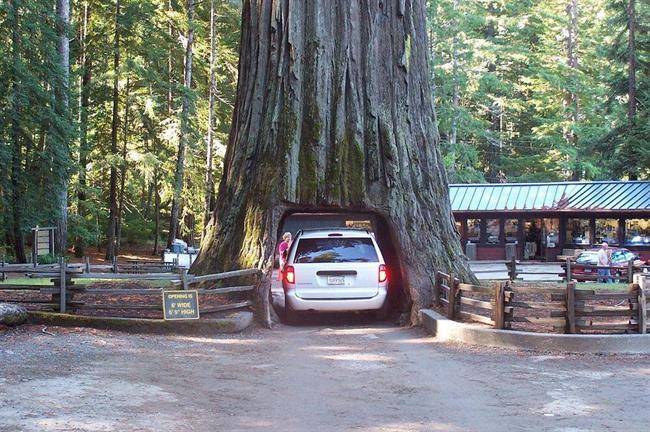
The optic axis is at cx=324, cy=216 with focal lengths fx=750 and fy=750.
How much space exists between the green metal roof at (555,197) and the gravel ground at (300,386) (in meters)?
25.5

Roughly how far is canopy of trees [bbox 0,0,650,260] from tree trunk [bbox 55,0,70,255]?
0.07 metres

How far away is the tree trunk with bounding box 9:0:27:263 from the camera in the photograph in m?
25.8

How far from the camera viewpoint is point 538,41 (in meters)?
56.4

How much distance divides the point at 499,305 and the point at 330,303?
3.25 metres

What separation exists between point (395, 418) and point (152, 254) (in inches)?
1553

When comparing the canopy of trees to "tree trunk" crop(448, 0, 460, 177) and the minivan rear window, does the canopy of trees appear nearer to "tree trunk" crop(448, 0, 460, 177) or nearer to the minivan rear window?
"tree trunk" crop(448, 0, 460, 177)

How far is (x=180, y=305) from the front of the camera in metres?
11.9

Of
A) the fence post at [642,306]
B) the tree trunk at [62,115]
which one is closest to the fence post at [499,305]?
the fence post at [642,306]

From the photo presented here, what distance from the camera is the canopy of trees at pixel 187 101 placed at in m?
27.3

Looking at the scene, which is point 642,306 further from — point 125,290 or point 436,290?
point 125,290

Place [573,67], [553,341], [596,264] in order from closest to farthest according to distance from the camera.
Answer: [553,341]
[596,264]
[573,67]

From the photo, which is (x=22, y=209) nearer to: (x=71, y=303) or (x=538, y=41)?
(x=71, y=303)

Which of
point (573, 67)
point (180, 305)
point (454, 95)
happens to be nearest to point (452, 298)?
point (180, 305)

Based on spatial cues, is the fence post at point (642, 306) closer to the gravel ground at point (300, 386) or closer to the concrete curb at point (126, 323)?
the gravel ground at point (300, 386)
